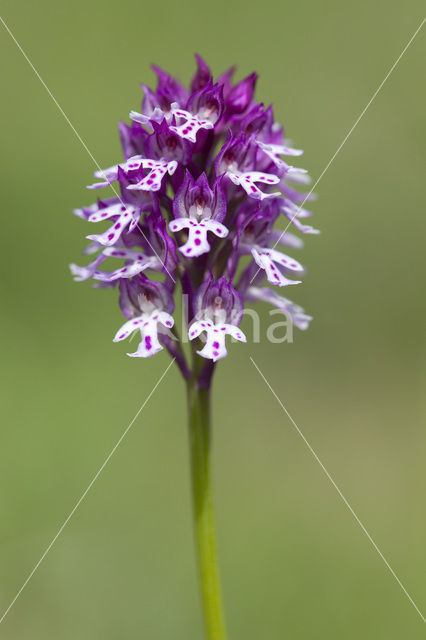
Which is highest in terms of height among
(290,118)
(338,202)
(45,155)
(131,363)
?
(290,118)

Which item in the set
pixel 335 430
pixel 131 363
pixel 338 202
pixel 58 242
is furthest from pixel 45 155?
pixel 335 430

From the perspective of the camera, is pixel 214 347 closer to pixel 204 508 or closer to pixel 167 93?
pixel 204 508

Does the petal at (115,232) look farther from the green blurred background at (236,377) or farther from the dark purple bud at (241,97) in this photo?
the green blurred background at (236,377)

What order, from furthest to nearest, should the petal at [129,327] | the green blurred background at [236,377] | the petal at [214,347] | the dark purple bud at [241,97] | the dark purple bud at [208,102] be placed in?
1. the green blurred background at [236,377]
2. the dark purple bud at [241,97]
3. the dark purple bud at [208,102]
4. the petal at [129,327]
5. the petal at [214,347]

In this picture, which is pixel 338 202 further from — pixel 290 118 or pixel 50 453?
pixel 50 453

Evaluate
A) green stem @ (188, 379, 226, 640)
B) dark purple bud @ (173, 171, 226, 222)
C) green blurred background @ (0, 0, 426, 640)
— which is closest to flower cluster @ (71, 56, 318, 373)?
dark purple bud @ (173, 171, 226, 222)

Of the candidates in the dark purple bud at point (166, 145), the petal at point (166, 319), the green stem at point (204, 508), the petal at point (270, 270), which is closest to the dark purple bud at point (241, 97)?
Answer: the dark purple bud at point (166, 145)
